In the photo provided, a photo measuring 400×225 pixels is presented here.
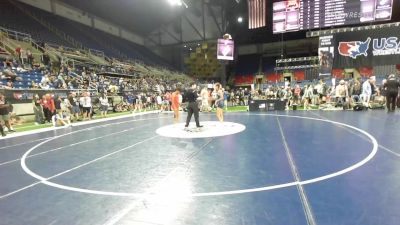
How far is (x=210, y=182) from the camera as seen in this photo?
4.14 meters

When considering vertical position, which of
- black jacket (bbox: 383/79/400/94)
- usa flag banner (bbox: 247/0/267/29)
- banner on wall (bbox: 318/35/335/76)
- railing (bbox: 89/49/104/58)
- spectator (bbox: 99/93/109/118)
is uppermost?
usa flag banner (bbox: 247/0/267/29)

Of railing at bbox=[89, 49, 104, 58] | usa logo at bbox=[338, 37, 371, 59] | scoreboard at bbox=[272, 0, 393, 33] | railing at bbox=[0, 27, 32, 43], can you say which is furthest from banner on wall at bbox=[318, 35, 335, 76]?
railing at bbox=[0, 27, 32, 43]

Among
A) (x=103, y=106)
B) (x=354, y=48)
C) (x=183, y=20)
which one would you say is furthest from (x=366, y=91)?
(x=183, y=20)

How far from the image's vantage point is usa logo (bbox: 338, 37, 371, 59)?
74.1 feet

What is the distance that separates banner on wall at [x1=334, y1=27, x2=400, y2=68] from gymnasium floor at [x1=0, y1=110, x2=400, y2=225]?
18.4 m

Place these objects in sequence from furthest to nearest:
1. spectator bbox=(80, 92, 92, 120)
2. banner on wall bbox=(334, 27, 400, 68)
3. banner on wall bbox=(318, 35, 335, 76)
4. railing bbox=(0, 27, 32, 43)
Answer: banner on wall bbox=(318, 35, 335, 76) < banner on wall bbox=(334, 27, 400, 68) < railing bbox=(0, 27, 32, 43) < spectator bbox=(80, 92, 92, 120)

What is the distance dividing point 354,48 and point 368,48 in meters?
1.04

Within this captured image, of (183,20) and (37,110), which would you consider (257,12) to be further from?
Answer: (37,110)

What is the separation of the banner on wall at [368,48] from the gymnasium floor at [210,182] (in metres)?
18.4

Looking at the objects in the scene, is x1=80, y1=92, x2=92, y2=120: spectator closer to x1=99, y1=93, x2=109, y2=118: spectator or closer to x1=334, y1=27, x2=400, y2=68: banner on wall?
x1=99, y1=93, x2=109, y2=118: spectator

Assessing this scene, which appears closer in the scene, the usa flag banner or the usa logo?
the usa logo

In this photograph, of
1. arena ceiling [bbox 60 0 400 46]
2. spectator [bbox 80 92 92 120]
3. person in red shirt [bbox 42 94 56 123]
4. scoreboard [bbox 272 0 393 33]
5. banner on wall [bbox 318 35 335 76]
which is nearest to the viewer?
person in red shirt [bbox 42 94 56 123]

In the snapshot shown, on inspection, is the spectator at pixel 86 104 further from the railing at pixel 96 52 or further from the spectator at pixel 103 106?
the railing at pixel 96 52

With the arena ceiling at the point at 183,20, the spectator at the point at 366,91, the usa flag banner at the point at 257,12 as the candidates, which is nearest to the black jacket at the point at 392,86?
the spectator at the point at 366,91
